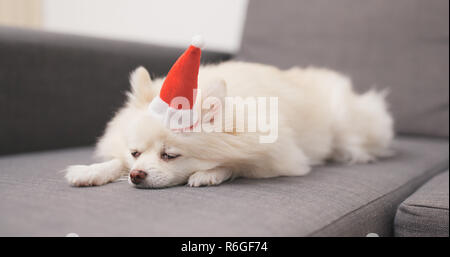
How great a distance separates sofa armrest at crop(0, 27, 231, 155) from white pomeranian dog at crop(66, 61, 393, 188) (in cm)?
39

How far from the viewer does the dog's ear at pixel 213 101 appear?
1160mm

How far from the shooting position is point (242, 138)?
1235 millimetres

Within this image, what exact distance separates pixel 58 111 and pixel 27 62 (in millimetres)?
249

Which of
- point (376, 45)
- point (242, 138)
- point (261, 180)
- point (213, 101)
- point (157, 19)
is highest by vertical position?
point (157, 19)

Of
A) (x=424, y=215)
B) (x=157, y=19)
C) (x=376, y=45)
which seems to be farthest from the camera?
(x=157, y=19)

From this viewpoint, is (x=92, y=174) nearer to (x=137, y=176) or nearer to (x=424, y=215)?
(x=137, y=176)

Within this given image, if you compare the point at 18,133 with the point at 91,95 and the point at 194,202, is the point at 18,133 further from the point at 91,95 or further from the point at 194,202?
the point at 194,202

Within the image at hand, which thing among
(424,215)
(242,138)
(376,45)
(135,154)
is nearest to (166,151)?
(135,154)

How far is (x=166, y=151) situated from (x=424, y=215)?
744mm

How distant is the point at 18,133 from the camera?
160 cm

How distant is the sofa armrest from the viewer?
5.10ft

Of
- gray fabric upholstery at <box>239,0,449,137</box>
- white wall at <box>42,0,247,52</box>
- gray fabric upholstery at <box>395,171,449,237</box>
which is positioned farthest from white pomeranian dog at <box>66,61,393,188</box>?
white wall at <box>42,0,247,52</box>

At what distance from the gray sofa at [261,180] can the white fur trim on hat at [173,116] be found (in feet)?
0.60
